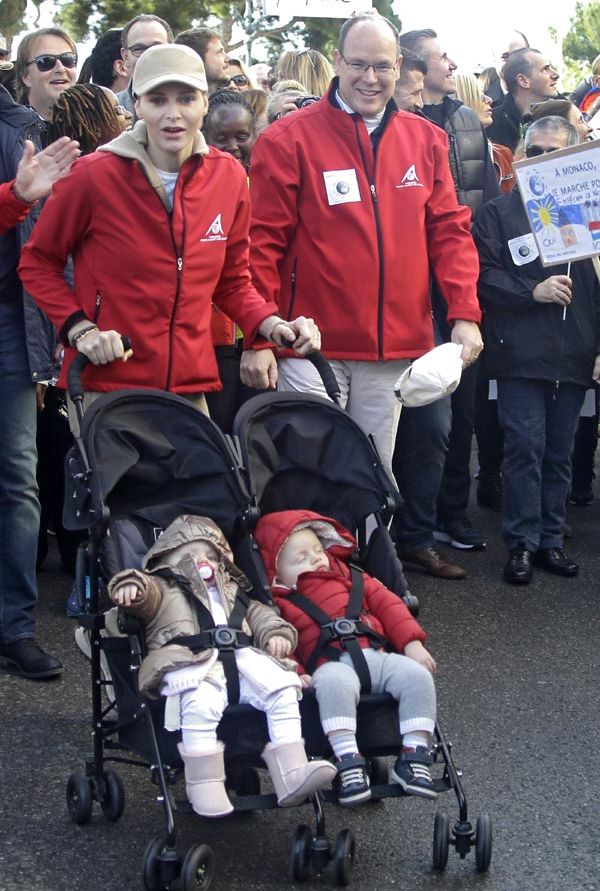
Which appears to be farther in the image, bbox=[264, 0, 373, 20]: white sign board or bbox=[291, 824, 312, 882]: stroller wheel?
bbox=[264, 0, 373, 20]: white sign board

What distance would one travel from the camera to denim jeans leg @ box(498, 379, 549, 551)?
23.0 feet

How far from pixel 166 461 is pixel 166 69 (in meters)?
1.35

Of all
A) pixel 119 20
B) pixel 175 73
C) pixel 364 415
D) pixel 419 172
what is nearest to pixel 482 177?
pixel 419 172

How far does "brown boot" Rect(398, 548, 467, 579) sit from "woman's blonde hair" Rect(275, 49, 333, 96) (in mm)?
3037

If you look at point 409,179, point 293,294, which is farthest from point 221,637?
point 409,179

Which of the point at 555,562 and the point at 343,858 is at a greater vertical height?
the point at 343,858

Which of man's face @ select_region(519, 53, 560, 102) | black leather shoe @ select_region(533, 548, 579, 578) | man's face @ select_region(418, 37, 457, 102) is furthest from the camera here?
A: man's face @ select_region(519, 53, 560, 102)

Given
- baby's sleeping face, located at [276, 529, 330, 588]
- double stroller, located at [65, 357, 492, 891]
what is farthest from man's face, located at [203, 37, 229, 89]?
baby's sleeping face, located at [276, 529, 330, 588]

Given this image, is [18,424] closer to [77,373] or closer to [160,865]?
[77,373]

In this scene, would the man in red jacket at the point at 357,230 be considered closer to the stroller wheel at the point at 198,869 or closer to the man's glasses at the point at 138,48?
the man's glasses at the point at 138,48

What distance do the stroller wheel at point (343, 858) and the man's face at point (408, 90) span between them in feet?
14.8

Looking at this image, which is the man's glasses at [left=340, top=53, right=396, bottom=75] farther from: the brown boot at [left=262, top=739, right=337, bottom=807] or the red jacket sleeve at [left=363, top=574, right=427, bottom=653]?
the brown boot at [left=262, top=739, right=337, bottom=807]

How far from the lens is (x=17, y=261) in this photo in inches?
217

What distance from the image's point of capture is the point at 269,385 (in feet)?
16.7
